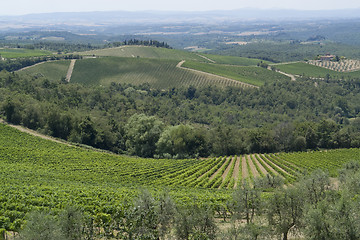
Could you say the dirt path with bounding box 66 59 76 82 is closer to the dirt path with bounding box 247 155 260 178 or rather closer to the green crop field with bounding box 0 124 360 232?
the green crop field with bounding box 0 124 360 232

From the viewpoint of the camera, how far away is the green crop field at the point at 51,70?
160038 mm

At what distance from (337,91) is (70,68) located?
150774 millimetres

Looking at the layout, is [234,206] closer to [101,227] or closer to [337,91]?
[101,227]

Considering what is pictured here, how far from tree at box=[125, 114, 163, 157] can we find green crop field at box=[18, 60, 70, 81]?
3480 inches

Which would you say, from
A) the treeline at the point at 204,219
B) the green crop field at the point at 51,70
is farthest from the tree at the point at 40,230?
the green crop field at the point at 51,70

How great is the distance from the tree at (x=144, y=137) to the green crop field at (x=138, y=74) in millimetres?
84557

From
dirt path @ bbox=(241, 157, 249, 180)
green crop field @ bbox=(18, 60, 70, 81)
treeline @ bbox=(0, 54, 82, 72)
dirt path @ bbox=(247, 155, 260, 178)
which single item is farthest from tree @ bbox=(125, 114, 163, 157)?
treeline @ bbox=(0, 54, 82, 72)

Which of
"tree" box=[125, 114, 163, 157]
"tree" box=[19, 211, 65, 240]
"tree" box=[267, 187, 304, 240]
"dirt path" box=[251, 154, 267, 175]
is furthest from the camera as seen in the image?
"tree" box=[125, 114, 163, 157]

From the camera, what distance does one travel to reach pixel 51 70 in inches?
6594

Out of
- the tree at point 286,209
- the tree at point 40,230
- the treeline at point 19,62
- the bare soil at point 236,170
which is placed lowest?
the bare soil at point 236,170

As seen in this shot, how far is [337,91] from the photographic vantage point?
570 feet

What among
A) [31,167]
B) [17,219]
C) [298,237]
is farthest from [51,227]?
[31,167]

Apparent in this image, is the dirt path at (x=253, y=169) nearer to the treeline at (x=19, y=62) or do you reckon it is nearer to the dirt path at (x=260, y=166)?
the dirt path at (x=260, y=166)

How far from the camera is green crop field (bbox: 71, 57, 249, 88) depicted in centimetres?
16988
